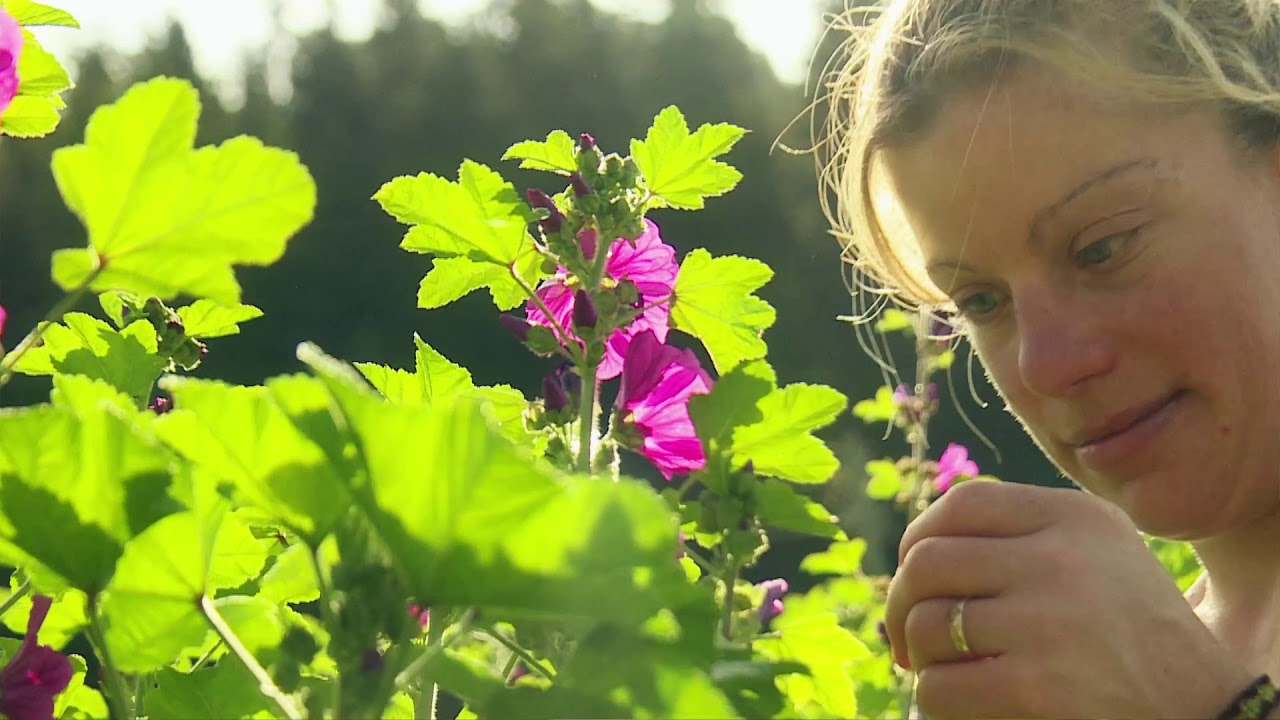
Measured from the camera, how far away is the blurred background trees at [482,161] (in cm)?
803

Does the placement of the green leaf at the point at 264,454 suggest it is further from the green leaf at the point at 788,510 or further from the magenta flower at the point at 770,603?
the magenta flower at the point at 770,603

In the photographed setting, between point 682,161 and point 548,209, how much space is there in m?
0.09

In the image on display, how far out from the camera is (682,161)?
0.71 meters

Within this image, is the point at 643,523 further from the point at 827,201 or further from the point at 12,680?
the point at 827,201

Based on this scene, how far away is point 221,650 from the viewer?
554mm

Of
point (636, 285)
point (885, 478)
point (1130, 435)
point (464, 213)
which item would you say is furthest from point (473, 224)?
point (885, 478)

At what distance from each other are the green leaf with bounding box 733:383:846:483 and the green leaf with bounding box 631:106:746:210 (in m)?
0.22

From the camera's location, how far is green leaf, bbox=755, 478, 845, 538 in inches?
18.6

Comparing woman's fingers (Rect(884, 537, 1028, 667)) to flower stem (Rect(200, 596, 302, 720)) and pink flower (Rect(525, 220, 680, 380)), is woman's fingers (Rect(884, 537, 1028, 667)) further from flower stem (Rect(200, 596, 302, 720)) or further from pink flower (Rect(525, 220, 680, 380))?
flower stem (Rect(200, 596, 302, 720))

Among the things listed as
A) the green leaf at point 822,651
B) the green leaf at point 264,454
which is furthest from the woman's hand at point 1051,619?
the green leaf at point 264,454

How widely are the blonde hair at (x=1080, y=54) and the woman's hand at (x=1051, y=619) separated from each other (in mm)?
502

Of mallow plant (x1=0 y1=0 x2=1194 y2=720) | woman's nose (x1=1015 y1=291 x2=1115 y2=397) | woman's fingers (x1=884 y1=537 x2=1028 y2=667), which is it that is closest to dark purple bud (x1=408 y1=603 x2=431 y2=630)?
mallow plant (x1=0 y1=0 x2=1194 y2=720)

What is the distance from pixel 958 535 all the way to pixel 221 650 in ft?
1.56

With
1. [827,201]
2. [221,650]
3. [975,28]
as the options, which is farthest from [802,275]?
[221,650]
